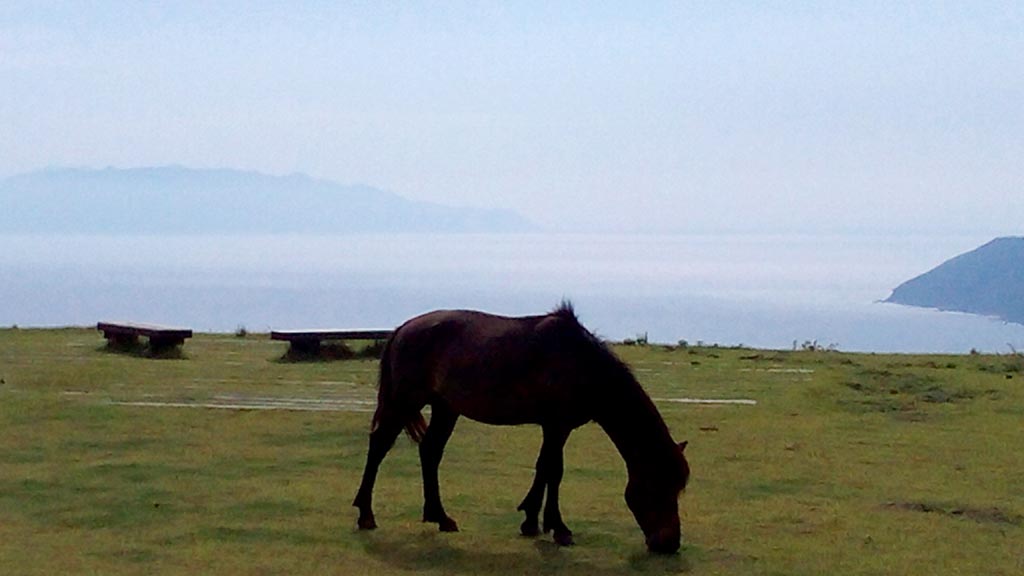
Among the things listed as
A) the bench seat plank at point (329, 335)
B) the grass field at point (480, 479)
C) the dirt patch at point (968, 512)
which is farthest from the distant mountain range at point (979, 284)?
the dirt patch at point (968, 512)

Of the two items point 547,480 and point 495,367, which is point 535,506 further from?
point 495,367

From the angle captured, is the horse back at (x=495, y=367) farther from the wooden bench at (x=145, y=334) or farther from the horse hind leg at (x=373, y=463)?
the wooden bench at (x=145, y=334)

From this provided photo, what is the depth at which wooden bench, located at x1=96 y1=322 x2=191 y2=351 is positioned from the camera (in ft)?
52.7

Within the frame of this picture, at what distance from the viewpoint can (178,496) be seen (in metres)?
7.99

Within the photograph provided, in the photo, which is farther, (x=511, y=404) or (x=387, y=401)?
(x=387, y=401)

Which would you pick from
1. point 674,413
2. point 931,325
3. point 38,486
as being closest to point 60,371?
point 38,486

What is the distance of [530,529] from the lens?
716cm

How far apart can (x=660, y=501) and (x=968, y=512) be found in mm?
2248

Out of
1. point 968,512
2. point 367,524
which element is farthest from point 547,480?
point 968,512

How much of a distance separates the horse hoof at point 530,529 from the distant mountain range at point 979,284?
3533cm

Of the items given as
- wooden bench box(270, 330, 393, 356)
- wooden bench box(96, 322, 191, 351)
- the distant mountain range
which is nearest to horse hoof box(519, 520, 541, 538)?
wooden bench box(270, 330, 393, 356)

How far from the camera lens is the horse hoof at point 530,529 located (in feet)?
23.5

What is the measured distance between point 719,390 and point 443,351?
6.75m

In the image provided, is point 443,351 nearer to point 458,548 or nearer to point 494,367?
point 494,367
